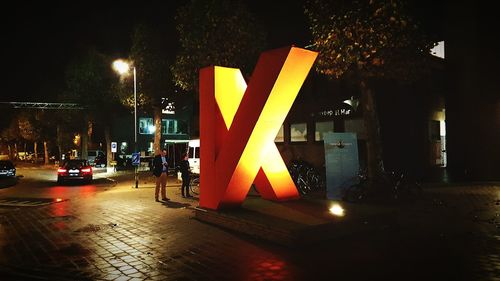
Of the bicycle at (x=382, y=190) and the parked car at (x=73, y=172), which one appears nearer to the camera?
the bicycle at (x=382, y=190)

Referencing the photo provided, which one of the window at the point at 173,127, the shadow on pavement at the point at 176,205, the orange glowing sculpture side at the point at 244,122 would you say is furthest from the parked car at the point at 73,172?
the window at the point at 173,127

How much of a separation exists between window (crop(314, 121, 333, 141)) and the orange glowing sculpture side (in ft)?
41.1

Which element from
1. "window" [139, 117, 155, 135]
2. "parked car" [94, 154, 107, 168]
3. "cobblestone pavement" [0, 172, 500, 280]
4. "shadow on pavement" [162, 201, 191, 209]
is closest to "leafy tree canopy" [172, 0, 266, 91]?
"shadow on pavement" [162, 201, 191, 209]

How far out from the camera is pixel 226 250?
788cm

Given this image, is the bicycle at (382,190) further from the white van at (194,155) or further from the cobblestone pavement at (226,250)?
the white van at (194,155)

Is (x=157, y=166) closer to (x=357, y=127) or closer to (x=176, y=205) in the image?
(x=176, y=205)

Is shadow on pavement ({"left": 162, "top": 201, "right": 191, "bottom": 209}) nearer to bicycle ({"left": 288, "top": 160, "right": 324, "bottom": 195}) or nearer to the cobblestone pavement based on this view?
the cobblestone pavement

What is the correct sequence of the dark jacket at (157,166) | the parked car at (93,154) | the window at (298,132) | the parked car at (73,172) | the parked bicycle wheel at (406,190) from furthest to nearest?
the parked car at (93,154) → the window at (298,132) → the parked car at (73,172) → the dark jacket at (157,166) → the parked bicycle wheel at (406,190)

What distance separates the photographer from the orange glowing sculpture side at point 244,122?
31.8ft

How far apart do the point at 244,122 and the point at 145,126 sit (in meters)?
49.3

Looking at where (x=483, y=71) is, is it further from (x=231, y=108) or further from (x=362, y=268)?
(x=362, y=268)

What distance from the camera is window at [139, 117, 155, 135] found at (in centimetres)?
5656

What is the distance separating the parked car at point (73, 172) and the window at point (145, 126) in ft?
105

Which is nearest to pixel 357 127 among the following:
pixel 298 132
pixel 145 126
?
pixel 298 132
